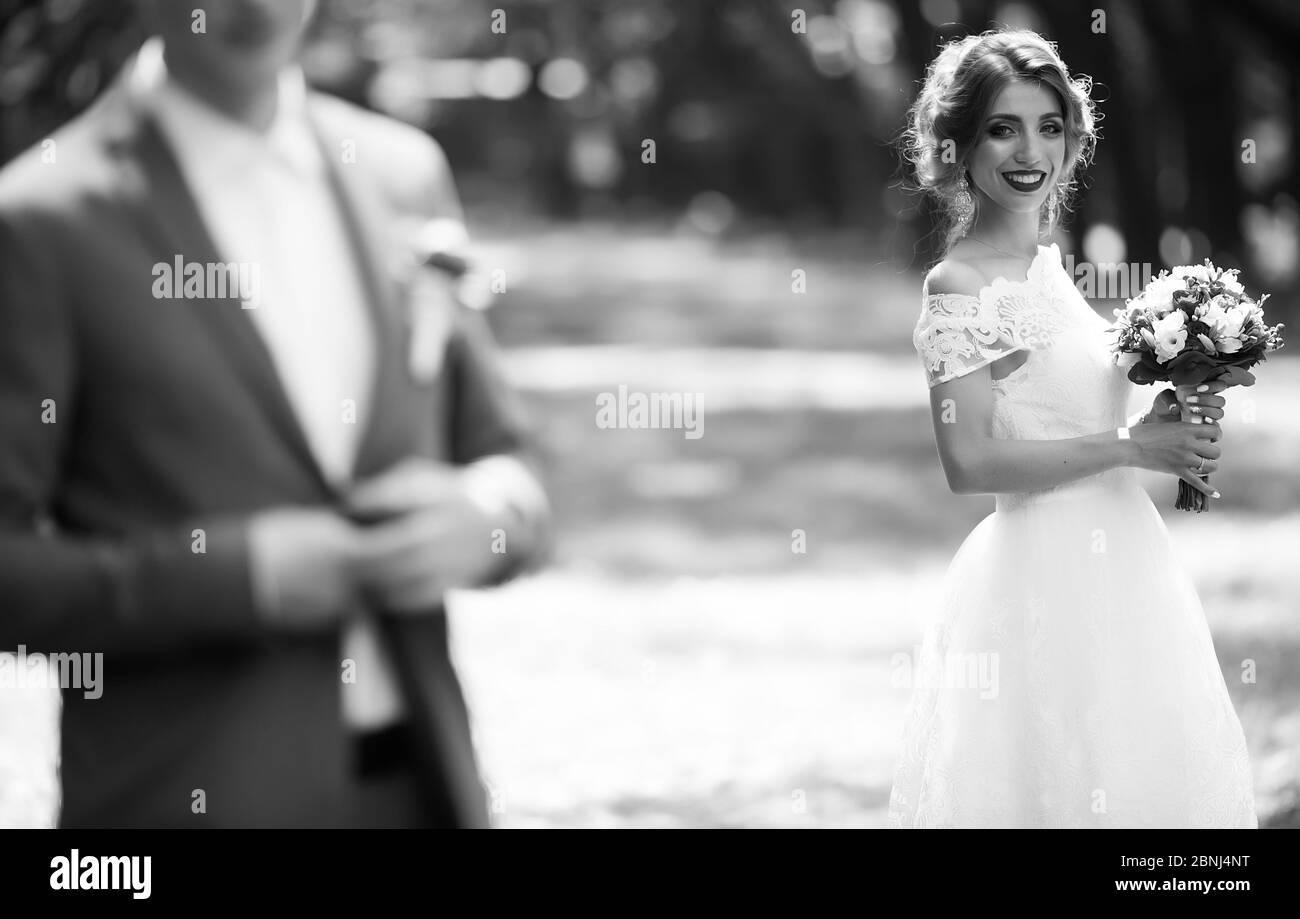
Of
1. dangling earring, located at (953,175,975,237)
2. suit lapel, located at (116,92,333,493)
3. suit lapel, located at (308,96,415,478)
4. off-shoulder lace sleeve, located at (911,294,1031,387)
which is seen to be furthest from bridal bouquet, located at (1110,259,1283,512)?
suit lapel, located at (116,92,333,493)

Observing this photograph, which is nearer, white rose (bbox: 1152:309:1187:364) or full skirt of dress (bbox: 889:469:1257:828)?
white rose (bbox: 1152:309:1187:364)

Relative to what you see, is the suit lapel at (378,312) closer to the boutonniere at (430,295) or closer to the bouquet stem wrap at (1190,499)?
the boutonniere at (430,295)

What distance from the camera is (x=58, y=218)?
1771 millimetres

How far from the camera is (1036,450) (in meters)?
3.07

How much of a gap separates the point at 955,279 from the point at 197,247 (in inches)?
69.3

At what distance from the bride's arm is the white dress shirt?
4.97 feet

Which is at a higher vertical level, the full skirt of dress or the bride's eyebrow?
the bride's eyebrow

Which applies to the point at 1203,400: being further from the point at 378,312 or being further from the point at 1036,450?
the point at 378,312

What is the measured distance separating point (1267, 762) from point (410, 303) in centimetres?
Result: 452

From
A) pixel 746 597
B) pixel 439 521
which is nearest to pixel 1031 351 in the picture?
pixel 439 521

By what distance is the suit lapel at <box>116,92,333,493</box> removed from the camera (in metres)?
1.79

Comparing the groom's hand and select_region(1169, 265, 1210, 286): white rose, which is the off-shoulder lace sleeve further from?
the groom's hand

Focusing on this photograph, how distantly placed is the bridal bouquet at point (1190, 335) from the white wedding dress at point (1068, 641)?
0.11 metres
